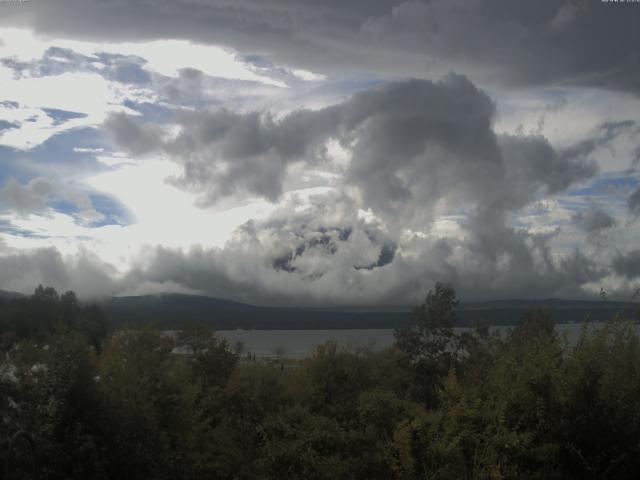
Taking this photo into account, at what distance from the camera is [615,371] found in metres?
12.6

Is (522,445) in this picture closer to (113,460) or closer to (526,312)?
(113,460)

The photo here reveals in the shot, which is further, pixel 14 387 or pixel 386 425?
pixel 386 425

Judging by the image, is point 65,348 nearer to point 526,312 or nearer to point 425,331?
point 425,331

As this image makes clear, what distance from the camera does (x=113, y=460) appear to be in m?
11.5

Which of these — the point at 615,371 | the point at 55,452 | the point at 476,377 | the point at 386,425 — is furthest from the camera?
the point at 476,377

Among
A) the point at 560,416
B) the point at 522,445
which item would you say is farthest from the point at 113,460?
the point at 560,416

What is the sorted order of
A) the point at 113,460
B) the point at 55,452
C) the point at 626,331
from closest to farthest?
the point at 55,452, the point at 113,460, the point at 626,331

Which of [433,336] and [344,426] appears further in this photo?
[433,336]

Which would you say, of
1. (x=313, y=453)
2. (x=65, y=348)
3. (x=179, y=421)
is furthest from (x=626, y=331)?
(x=65, y=348)

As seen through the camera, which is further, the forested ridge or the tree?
the tree

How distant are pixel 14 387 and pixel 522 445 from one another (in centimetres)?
865

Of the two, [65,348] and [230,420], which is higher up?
[65,348]

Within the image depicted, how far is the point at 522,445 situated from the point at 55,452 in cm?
769

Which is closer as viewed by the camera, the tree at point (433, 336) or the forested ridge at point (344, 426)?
the forested ridge at point (344, 426)
